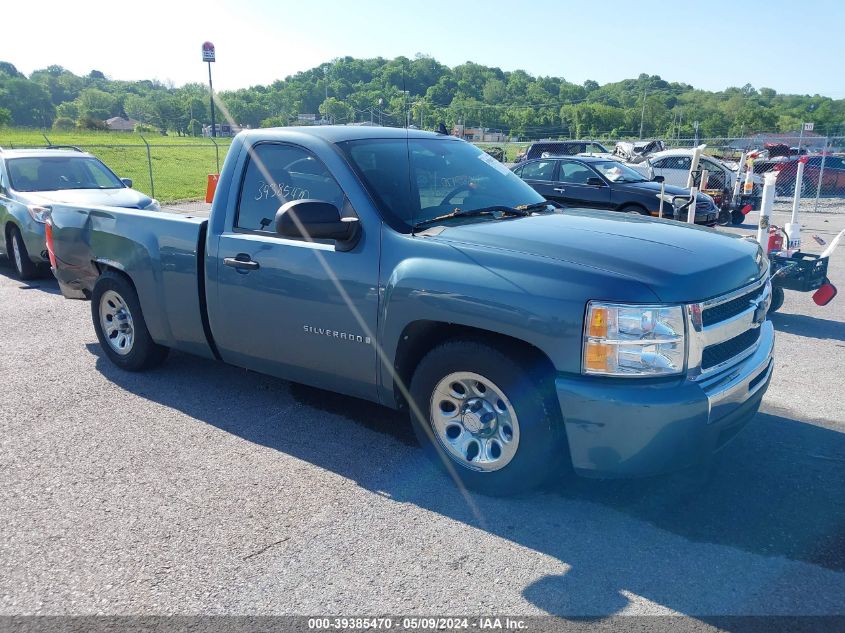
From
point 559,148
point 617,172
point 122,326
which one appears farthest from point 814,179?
point 122,326

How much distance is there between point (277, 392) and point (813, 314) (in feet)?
19.7

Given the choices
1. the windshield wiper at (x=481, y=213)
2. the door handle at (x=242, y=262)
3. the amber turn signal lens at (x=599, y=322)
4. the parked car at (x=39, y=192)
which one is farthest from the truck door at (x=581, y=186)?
the amber turn signal lens at (x=599, y=322)

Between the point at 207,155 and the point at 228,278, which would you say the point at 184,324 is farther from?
the point at 207,155

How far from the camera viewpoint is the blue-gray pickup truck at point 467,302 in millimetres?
3223

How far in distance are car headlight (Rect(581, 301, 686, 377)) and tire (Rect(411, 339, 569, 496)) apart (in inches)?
12.3

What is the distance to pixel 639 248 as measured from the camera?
3.62m

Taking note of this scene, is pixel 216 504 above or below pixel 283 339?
below

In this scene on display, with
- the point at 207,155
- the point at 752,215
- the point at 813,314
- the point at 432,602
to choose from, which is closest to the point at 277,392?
the point at 432,602

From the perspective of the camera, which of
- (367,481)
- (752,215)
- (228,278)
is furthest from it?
(752,215)

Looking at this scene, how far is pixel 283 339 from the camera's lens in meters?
4.38

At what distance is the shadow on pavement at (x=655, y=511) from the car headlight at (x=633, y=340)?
2.62 ft

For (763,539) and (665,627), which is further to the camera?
(763,539)

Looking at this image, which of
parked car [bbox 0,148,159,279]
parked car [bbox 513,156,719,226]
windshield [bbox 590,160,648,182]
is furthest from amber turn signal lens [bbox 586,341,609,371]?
windshield [bbox 590,160,648,182]

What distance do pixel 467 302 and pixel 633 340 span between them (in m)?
0.80
